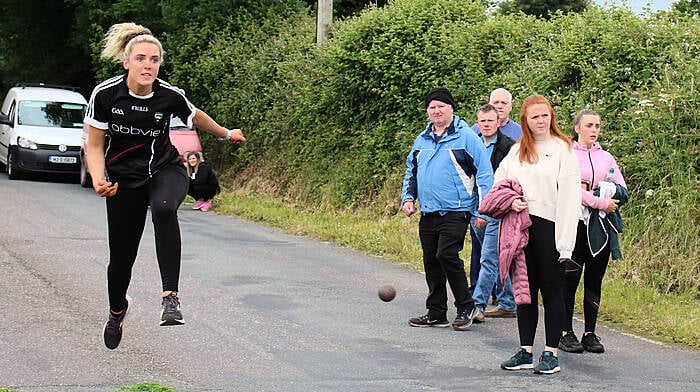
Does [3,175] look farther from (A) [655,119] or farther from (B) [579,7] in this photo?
(A) [655,119]

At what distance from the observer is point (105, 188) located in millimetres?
6859

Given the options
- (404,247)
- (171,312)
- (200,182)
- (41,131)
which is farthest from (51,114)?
(171,312)

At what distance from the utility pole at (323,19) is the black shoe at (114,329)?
1402 centimetres

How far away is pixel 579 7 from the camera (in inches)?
1178

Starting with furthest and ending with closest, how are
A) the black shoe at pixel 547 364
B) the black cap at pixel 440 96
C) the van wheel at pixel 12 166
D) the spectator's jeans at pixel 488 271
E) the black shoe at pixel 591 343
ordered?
the van wheel at pixel 12 166 < the spectator's jeans at pixel 488 271 < the black cap at pixel 440 96 < the black shoe at pixel 591 343 < the black shoe at pixel 547 364

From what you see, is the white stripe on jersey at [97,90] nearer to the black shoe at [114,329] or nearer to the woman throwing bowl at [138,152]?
the woman throwing bowl at [138,152]

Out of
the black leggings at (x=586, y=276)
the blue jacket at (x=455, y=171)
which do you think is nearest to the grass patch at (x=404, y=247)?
the black leggings at (x=586, y=276)

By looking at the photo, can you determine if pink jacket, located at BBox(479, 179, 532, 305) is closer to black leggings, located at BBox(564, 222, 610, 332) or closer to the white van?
black leggings, located at BBox(564, 222, 610, 332)

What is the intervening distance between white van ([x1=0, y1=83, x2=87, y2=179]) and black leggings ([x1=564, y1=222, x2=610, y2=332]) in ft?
56.0

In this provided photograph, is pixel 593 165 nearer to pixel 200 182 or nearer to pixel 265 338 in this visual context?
pixel 265 338

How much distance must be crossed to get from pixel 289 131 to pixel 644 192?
10.6 m

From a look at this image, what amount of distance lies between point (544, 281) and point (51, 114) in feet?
63.9

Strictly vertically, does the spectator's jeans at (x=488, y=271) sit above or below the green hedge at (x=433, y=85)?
below

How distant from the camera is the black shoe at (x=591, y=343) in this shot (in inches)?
339
